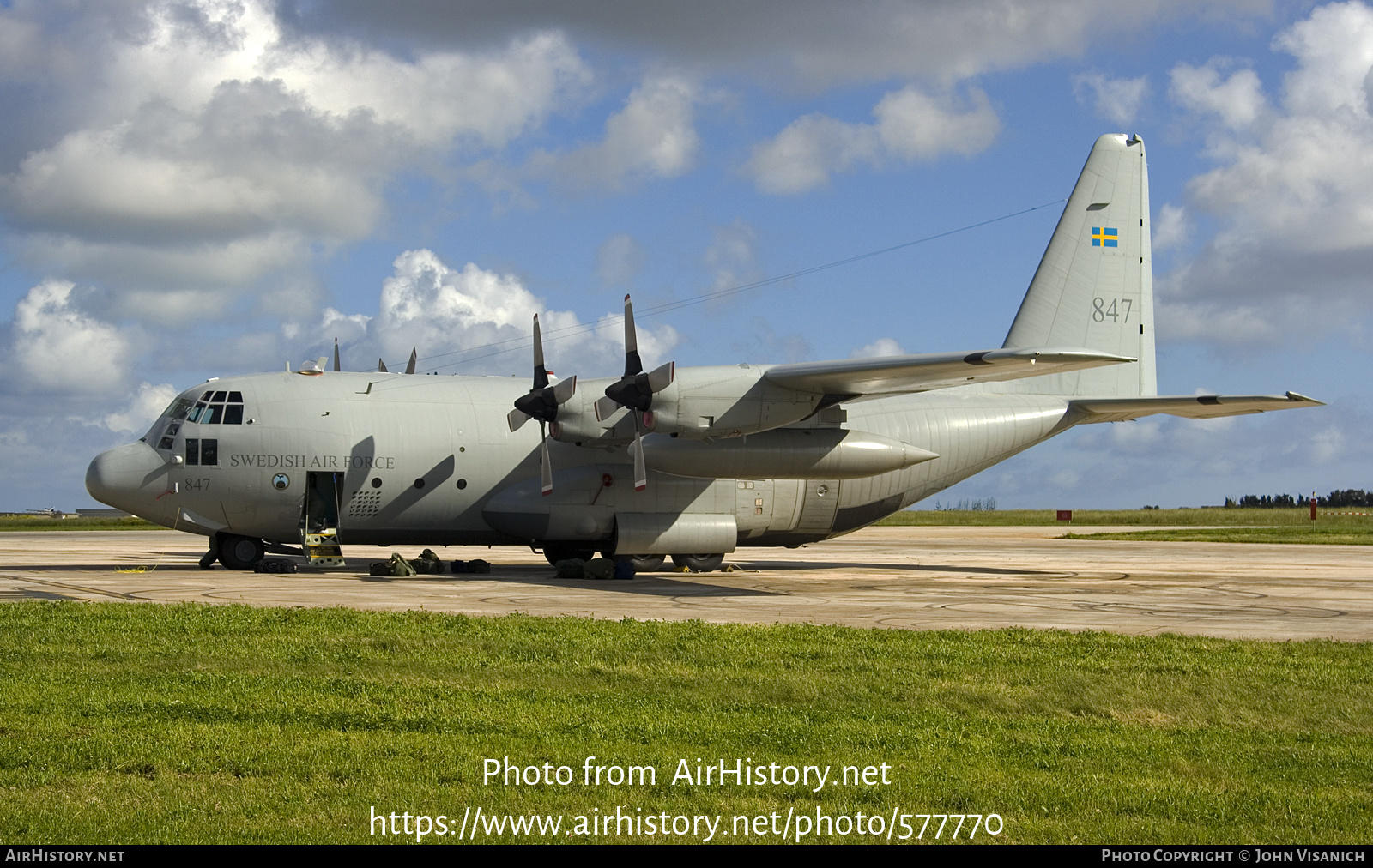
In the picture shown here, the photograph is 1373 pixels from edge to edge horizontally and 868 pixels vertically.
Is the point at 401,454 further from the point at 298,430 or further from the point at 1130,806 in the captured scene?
the point at 1130,806

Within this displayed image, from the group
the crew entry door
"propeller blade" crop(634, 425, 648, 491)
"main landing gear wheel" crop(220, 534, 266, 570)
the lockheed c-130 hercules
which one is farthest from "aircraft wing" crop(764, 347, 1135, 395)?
"main landing gear wheel" crop(220, 534, 266, 570)

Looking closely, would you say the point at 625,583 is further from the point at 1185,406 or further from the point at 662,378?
the point at 1185,406

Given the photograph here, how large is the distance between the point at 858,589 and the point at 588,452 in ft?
22.2

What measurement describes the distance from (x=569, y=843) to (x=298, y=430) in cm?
1919

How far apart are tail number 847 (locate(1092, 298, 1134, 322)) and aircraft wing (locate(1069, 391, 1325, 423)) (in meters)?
2.28

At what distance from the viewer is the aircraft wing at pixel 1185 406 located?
23.9m

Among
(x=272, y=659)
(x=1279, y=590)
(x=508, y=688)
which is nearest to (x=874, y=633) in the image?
(x=508, y=688)

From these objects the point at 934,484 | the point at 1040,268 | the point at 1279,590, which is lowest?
the point at 1279,590

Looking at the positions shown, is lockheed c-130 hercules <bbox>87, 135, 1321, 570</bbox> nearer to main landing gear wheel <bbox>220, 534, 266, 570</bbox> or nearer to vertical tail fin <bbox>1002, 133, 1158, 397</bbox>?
main landing gear wheel <bbox>220, 534, 266, 570</bbox>

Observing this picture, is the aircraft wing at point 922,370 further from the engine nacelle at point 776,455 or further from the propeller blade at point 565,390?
the propeller blade at point 565,390

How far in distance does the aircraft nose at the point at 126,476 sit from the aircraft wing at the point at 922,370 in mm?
12582

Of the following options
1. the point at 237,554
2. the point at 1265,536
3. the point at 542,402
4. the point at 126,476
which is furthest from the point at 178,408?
the point at 1265,536

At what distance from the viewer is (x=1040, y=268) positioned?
2869cm
